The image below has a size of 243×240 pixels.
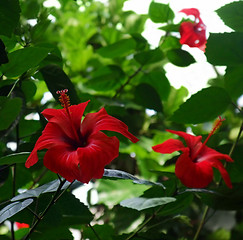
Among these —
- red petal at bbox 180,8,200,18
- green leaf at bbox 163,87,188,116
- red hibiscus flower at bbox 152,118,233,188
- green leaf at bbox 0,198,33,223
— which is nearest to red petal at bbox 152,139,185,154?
red hibiscus flower at bbox 152,118,233,188

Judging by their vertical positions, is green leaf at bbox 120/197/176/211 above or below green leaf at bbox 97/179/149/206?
above

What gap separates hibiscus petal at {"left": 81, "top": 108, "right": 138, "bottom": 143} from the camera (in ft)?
2.12

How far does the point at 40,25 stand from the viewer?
0.91 meters

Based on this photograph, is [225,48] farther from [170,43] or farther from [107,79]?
[107,79]

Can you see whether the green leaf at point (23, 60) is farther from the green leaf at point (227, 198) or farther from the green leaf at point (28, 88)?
the green leaf at point (227, 198)

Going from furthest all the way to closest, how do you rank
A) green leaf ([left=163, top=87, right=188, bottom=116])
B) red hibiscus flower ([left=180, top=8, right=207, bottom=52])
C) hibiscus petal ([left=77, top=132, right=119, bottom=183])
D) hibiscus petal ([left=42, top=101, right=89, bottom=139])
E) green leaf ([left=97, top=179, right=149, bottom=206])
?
1. green leaf ([left=163, top=87, right=188, bottom=116])
2. green leaf ([left=97, top=179, right=149, bottom=206])
3. red hibiscus flower ([left=180, top=8, right=207, bottom=52])
4. hibiscus petal ([left=42, top=101, right=89, bottom=139])
5. hibiscus petal ([left=77, top=132, right=119, bottom=183])

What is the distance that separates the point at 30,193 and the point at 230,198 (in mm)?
389

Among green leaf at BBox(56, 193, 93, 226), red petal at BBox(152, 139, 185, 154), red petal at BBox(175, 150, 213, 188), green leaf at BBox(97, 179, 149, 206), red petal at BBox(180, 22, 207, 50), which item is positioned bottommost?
green leaf at BBox(97, 179, 149, 206)

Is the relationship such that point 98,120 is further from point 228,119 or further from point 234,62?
point 228,119

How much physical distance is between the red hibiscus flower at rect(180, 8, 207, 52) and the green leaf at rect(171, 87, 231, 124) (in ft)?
0.74

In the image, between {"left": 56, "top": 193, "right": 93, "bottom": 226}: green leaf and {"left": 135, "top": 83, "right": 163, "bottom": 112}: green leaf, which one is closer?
{"left": 56, "top": 193, "right": 93, "bottom": 226}: green leaf

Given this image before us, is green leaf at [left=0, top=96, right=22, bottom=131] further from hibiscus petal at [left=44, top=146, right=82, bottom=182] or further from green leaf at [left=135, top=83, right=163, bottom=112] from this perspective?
green leaf at [left=135, top=83, right=163, bottom=112]

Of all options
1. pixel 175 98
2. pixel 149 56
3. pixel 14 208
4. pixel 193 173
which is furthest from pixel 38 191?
pixel 175 98

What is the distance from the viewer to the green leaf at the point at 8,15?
732 millimetres
